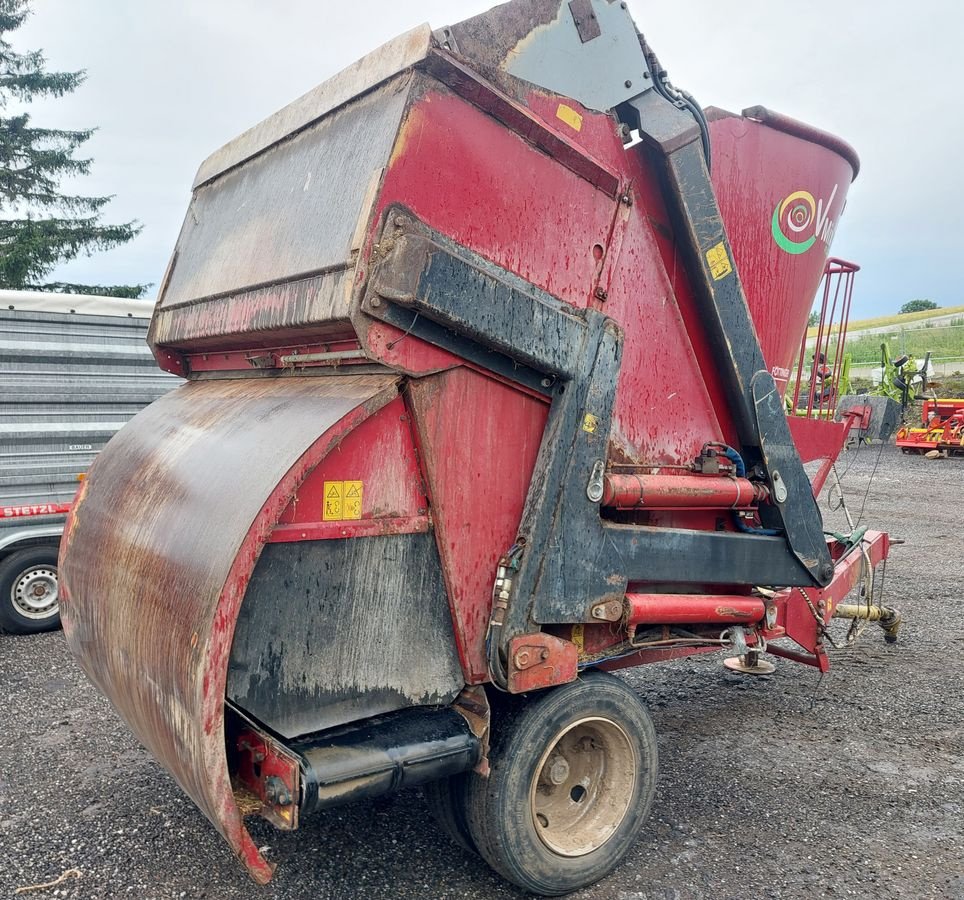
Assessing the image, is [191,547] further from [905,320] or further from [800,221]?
[905,320]

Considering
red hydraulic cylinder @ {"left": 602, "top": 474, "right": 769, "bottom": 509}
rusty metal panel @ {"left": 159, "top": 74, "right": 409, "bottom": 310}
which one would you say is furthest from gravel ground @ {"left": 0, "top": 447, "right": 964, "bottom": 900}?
rusty metal panel @ {"left": 159, "top": 74, "right": 409, "bottom": 310}

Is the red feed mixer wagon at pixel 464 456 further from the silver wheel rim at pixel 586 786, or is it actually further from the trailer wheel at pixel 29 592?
the trailer wheel at pixel 29 592

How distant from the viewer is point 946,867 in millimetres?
3193

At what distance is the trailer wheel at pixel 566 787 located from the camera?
2.78 m

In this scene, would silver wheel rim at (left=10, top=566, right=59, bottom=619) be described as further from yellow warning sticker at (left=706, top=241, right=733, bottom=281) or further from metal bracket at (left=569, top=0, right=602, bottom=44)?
metal bracket at (left=569, top=0, right=602, bottom=44)

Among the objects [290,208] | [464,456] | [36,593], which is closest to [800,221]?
[464,456]

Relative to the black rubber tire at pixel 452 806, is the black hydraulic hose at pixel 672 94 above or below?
above

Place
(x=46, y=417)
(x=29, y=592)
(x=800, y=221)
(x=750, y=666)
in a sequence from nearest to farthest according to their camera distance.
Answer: (x=800, y=221), (x=750, y=666), (x=29, y=592), (x=46, y=417)

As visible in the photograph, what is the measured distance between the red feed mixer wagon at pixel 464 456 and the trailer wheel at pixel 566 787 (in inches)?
0.4

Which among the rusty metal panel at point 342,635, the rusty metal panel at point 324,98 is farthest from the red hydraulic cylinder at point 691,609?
the rusty metal panel at point 324,98

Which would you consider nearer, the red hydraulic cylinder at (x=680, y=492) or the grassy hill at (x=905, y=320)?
the red hydraulic cylinder at (x=680, y=492)

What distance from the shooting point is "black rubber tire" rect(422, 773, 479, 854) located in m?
2.87

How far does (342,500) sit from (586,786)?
155 centimetres

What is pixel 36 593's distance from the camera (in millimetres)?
6285
